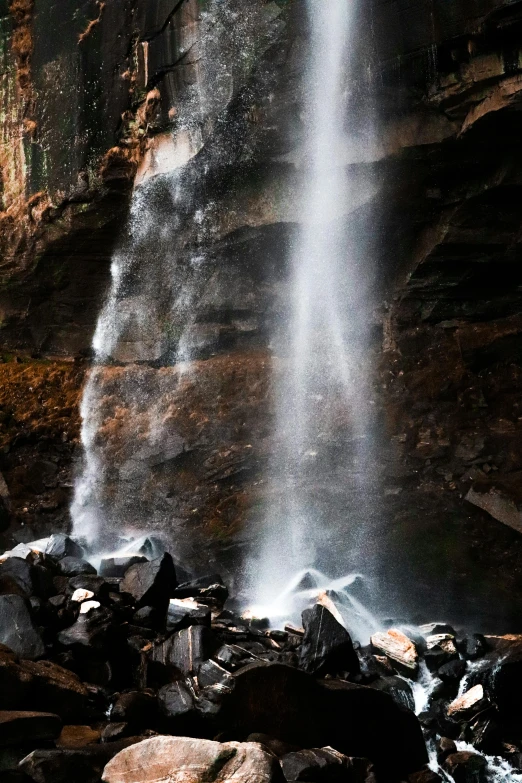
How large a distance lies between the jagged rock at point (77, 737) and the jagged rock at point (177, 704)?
24.7 inches

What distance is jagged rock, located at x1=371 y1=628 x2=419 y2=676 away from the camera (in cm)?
845

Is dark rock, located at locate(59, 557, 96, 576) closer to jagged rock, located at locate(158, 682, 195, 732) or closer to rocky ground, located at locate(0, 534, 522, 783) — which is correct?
rocky ground, located at locate(0, 534, 522, 783)

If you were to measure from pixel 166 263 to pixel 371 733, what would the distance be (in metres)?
10.3

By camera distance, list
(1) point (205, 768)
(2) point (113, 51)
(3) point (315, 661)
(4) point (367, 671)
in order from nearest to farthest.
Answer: (1) point (205, 768), (3) point (315, 661), (4) point (367, 671), (2) point (113, 51)

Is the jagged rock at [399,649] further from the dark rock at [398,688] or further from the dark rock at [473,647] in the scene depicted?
the dark rock at [473,647]

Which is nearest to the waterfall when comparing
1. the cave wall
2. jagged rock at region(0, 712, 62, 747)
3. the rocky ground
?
the cave wall

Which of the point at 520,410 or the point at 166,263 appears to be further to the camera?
the point at 166,263

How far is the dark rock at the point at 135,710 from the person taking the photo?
6465 millimetres

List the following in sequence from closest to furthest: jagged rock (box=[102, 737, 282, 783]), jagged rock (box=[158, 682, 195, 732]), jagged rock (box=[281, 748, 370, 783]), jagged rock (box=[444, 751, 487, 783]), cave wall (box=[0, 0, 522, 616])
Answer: jagged rock (box=[102, 737, 282, 783]) → jagged rock (box=[281, 748, 370, 783]) → jagged rock (box=[158, 682, 195, 732]) → jagged rock (box=[444, 751, 487, 783]) → cave wall (box=[0, 0, 522, 616])

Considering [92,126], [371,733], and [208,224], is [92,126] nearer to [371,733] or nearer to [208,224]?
[208,224]

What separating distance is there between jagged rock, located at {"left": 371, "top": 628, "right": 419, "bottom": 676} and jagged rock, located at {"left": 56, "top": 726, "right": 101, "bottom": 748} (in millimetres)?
3743

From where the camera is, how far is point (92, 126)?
45.0 ft

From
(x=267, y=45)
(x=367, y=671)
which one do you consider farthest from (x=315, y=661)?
(x=267, y=45)

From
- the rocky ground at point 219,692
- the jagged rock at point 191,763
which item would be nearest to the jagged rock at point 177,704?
the rocky ground at point 219,692
